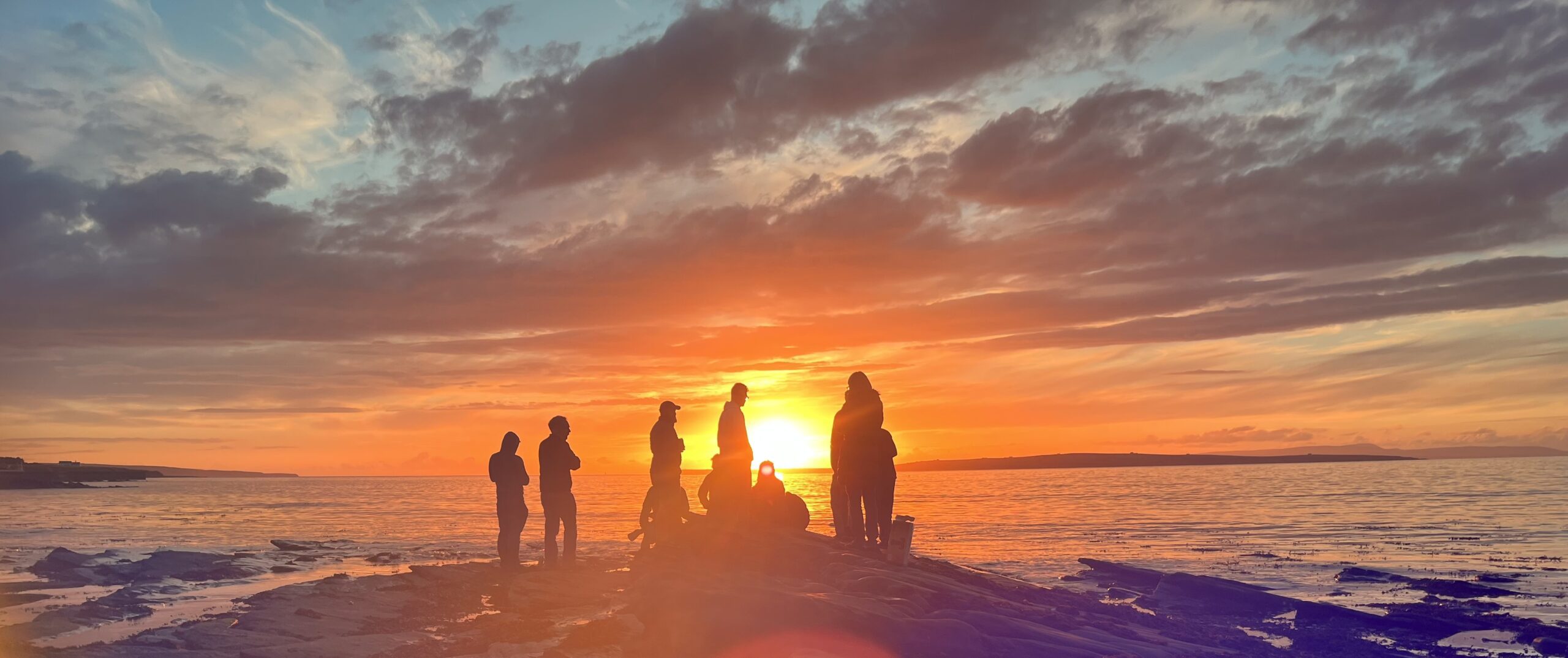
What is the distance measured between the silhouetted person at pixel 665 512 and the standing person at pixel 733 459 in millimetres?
1793

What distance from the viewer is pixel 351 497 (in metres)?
86.3

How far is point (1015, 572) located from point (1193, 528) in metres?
17.8

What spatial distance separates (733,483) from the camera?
19.6m

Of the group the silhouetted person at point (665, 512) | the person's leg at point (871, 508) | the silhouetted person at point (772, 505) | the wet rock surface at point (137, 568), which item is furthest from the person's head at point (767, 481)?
the wet rock surface at point (137, 568)

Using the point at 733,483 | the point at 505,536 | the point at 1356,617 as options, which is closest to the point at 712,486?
the point at 733,483

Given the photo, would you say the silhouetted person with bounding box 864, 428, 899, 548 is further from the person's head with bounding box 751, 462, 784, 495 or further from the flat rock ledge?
the person's head with bounding box 751, 462, 784, 495

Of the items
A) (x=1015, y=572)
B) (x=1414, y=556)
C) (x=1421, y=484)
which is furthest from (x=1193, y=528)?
(x=1421, y=484)

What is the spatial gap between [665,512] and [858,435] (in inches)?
234

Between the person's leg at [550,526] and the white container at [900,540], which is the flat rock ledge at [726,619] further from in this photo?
the person's leg at [550,526]

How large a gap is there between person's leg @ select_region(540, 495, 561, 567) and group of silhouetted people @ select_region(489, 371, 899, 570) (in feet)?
0.09

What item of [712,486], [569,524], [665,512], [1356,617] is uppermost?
[712,486]

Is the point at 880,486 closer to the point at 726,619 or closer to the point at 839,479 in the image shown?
the point at 839,479

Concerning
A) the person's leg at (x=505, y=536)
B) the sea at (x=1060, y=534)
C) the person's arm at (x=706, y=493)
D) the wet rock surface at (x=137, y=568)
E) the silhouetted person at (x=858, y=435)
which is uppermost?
the silhouetted person at (x=858, y=435)

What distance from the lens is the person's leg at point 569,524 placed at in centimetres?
2162
